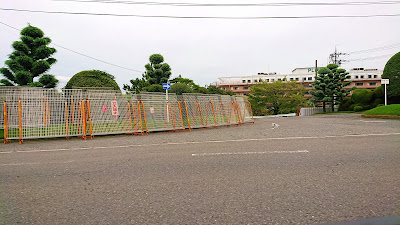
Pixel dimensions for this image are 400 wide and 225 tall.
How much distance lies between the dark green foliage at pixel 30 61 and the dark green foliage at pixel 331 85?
3437 cm

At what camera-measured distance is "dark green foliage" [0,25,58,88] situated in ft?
56.7

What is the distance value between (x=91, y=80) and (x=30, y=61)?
19.3 ft

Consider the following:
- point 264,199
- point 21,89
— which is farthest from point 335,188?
point 21,89

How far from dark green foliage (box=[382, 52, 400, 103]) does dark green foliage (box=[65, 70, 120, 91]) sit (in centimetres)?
2791

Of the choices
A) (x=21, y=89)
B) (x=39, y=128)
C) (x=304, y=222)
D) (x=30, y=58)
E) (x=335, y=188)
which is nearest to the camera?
(x=304, y=222)

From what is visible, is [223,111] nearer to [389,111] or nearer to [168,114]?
[168,114]

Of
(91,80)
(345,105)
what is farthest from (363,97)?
(91,80)

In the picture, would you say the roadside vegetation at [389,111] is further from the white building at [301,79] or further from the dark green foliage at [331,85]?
the white building at [301,79]

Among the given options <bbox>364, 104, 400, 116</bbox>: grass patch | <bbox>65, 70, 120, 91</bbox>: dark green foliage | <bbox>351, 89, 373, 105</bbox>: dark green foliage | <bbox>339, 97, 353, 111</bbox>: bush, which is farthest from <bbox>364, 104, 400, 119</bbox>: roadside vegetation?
<bbox>339, 97, 353, 111</bbox>: bush

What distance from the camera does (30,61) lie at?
17469mm

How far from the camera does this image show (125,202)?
11.0 ft

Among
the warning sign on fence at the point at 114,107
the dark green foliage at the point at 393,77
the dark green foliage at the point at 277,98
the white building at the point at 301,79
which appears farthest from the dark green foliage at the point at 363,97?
the white building at the point at 301,79

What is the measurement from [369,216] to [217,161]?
10.3 ft

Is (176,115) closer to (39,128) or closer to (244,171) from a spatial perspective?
(39,128)
